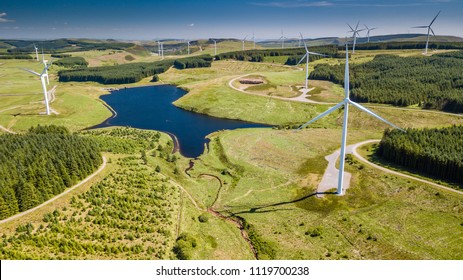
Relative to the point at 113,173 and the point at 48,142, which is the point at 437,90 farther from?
the point at 48,142

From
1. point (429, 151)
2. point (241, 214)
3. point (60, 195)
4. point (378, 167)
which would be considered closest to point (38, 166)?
point (60, 195)

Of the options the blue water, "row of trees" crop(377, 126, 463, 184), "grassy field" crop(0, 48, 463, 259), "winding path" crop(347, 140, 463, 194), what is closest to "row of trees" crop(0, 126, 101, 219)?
"grassy field" crop(0, 48, 463, 259)

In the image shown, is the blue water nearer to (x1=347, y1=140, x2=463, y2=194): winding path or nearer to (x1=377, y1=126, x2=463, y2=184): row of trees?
(x1=347, y1=140, x2=463, y2=194): winding path

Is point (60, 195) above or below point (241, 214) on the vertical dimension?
above

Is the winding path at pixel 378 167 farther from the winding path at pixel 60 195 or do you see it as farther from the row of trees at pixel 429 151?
the winding path at pixel 60 195

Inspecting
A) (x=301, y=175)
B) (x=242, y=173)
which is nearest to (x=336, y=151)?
(x=301, y=175)

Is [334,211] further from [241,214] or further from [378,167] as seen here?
[378,167]

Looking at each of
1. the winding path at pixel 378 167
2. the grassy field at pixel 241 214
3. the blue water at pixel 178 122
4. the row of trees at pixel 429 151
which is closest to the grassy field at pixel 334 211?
the grassy field at pixel 241 214
